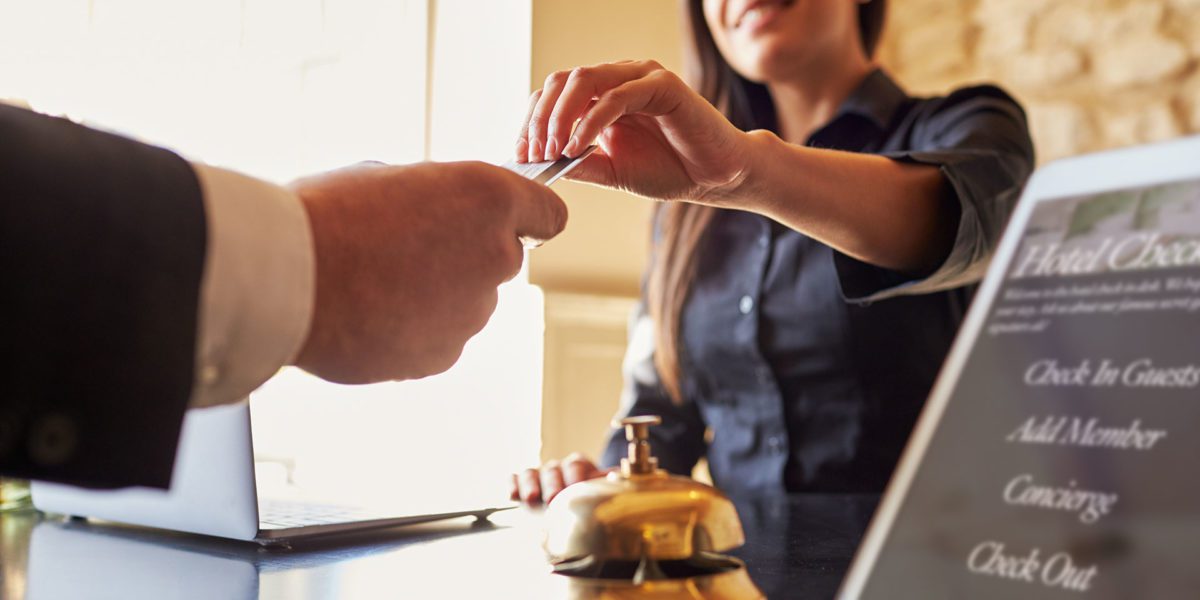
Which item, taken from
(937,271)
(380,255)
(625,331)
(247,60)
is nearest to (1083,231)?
(380,255)

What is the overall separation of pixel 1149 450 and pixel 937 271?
2.48ft

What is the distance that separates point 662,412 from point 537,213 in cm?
112

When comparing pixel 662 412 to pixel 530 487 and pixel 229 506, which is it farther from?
A: pixel 229 506

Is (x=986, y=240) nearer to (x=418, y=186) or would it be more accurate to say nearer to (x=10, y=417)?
(x=418, y=186)

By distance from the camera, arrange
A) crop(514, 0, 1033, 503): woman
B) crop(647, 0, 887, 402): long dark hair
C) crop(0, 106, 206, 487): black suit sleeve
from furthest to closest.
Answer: crop(647, 0, 887, 402): long dark hair
crop(514, 0, 1033, 503): woman
crop(0, 106, 206, 487): black suit sleeve

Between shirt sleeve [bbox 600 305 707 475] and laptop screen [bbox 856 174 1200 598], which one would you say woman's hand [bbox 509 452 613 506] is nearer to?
shirt sleeve [bbox 600 305 707 475]

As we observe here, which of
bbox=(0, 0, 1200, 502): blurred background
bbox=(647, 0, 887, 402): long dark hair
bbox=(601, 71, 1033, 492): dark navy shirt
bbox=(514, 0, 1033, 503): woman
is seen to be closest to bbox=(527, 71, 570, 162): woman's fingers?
bbox=(514, 0, 1033, 503): woman

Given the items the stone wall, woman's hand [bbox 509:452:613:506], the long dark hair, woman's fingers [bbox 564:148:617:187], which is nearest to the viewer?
woman's fingers [bbox 564:148:617:187]

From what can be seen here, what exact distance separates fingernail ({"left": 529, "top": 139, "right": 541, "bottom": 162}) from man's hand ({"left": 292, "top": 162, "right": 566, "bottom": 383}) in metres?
0.11

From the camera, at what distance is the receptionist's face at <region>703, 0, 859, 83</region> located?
150cm

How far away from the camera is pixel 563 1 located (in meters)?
2.43

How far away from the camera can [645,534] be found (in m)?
0.43

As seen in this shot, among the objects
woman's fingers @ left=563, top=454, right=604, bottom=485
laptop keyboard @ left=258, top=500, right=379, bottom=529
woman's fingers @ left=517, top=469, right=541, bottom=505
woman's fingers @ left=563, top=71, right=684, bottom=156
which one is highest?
woman's fingers @ left=563, top=71, right=684, bottom=156

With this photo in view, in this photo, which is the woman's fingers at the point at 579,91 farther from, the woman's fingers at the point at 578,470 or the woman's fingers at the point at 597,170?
the woman's fingers at the point at 578,470
